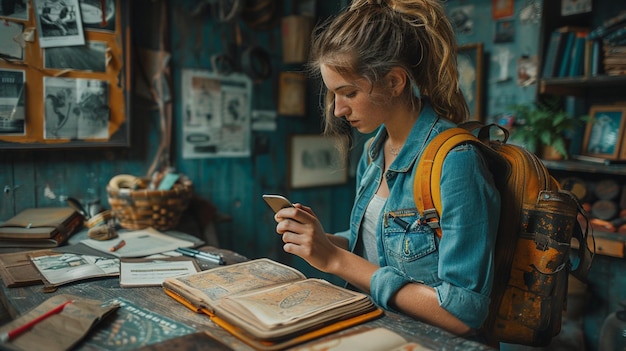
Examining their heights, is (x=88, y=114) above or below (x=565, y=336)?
above

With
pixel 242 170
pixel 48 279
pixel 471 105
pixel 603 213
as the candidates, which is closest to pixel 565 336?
pixel 603 213

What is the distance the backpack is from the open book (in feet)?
1.15

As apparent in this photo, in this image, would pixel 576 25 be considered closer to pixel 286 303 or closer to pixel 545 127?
pixel 545 127

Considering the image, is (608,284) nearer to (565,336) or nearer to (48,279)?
(565,336)

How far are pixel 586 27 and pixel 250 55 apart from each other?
2115 mm

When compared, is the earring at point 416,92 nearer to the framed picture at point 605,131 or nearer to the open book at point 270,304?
the open book at point 270,304

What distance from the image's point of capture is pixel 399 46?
1.48 m

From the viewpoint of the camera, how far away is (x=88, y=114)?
2.57 meters

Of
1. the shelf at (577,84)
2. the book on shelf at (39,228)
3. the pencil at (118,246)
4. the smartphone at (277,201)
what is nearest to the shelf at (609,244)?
the shelf at (577,84)

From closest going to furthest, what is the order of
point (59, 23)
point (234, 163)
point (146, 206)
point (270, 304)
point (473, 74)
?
point (270, 304)
point (146, 206)
point (59, 23)
point (234, 163)
point (473, 74)

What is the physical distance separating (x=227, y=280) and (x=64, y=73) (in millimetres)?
1673

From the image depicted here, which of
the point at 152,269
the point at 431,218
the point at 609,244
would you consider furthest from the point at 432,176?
the point at 609,244

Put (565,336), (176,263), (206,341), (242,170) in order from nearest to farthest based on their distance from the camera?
(206,341)
(176,263)
(565,336)
(242,170)

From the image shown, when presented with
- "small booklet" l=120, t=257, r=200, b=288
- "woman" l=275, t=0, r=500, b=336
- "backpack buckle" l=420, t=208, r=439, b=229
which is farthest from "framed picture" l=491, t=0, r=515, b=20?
"small booklet" l=120, t=257, r=200, b=288
